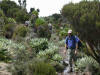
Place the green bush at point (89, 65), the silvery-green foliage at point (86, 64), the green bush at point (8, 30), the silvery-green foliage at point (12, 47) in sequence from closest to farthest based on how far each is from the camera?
the green bush at point (89, 65) < the silvery-green foliage at point (86, 64) < the silvery-green foliage at point (12, 47) < the green bush at point (8, 30)

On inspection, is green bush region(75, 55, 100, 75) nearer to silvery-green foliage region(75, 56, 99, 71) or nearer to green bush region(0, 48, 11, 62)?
silvery-green foliage region(75, 56, 99, 71)

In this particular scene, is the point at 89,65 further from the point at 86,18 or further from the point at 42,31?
the point at 42,31

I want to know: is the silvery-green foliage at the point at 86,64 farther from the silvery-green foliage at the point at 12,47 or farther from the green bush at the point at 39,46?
the green bush at the point at 39,46

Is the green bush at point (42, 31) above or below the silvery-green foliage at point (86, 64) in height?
above

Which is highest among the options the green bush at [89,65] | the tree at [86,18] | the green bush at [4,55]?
the tree at [86,18]

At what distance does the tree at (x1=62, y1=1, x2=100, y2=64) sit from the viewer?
7.70m

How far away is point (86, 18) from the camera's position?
7.81 m

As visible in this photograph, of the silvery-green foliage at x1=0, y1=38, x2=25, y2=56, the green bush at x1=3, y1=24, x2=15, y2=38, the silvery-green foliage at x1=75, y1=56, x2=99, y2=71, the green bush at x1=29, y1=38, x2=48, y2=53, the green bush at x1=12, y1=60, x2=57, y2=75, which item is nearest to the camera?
the green bush at x1=12, y1=60, x2=57, y2=75

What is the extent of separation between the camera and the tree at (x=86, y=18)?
770cm

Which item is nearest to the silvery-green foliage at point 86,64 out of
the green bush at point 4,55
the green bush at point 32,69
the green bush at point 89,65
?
the green bush at point 89,65

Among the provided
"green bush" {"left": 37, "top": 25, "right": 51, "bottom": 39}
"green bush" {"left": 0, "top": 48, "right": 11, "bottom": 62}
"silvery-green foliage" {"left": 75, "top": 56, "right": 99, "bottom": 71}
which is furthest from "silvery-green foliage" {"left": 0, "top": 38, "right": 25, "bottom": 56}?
"green bush" {"left": 37, "top": 25, "right": 51, "bottom": 39}

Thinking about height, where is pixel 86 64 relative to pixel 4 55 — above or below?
below

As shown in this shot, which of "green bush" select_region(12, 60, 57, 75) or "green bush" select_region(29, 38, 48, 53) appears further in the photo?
"green bush" select_region(29, 38, 48, 53)

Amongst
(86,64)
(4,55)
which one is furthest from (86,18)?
(4,55)
